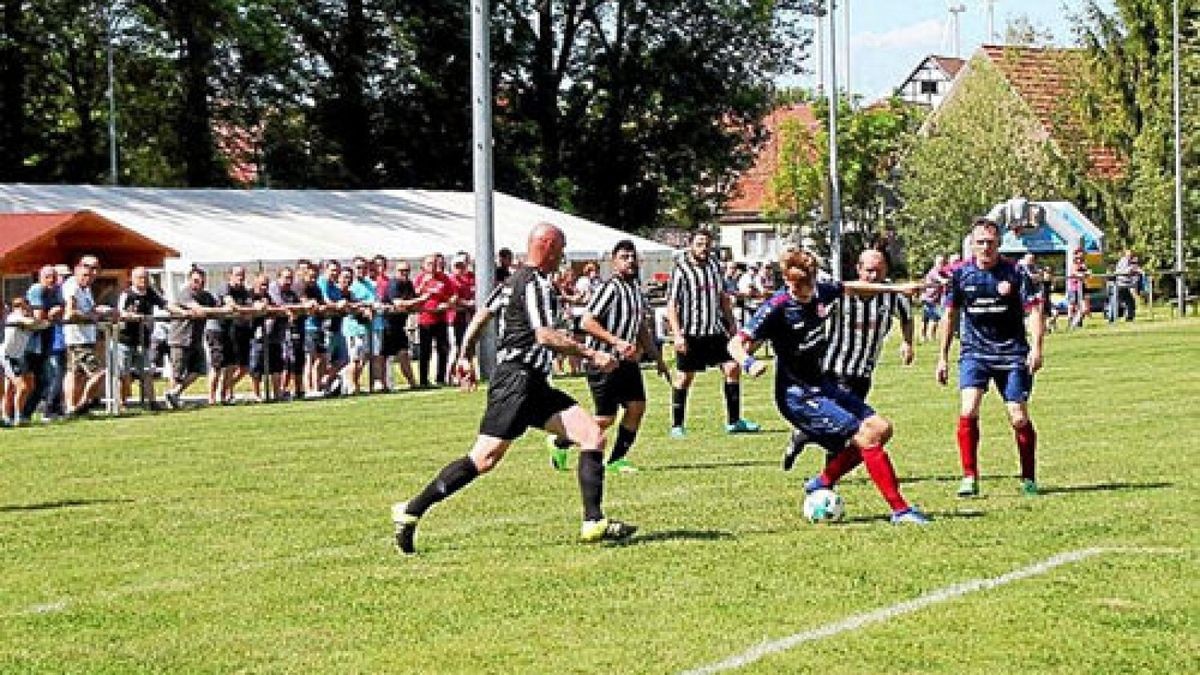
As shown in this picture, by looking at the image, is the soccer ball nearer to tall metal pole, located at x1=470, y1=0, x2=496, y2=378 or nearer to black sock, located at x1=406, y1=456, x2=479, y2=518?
black sock, located at x1=406, y1=456, x2=479, y2=518

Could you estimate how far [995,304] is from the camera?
1374 cm

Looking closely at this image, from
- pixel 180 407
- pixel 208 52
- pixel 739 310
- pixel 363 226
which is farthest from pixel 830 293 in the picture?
pixel 208 52

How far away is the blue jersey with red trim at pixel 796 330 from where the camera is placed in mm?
12266

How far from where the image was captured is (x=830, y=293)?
12461 mm

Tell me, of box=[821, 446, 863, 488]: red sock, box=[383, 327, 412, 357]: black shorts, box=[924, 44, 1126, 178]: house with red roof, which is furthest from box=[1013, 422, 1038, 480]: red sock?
box=[924, 44, 1126, 178]: house with red roof

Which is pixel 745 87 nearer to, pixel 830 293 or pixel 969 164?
pixel 969 164

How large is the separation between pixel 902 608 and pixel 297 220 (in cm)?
3445

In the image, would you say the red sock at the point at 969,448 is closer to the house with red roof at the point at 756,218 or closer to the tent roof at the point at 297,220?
the tent roof at the point at 297,220

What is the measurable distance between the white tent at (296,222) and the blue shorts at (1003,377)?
2390cm

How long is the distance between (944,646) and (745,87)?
175 feet

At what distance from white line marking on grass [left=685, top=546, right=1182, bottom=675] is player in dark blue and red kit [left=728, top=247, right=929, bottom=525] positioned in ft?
5.31

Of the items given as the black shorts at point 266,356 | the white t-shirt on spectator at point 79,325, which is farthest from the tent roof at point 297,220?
the white t-shirt on spectator at point 79,325

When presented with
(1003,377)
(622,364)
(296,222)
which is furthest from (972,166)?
(1003,377)

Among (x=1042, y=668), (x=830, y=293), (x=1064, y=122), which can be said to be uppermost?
(x=1064, y=122)
